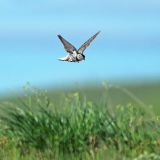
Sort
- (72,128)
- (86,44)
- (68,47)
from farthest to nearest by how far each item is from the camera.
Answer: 1. (72,128)
2. (68,47)
3. (86,44)

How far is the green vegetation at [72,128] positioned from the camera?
896 cm

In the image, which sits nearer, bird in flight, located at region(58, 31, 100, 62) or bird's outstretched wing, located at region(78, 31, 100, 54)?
bird's outstretched wing, located at region(78, 31, 100, 54)

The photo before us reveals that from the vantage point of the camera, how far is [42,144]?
9562mm

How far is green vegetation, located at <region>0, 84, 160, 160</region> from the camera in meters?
8.96

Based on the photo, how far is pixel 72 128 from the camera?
954 cm

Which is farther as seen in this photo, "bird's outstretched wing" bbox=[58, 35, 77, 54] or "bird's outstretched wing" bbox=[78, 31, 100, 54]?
"bird's outstretched wing" bbox=[58, 35, 77, 54]

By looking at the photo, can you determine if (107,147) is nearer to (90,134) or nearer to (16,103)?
(90,134)

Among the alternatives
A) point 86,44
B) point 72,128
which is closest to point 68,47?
point 86,44

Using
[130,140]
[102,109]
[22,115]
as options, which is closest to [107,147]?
[130,140]

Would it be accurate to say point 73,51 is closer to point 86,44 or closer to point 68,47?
point 68,47

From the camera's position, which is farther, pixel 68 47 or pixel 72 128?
pixel 72 128

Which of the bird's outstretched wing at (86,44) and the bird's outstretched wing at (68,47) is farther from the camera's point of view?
the bird's outstretched wing at (68,47)

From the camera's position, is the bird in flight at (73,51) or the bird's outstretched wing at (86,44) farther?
the bird in flight at (73,51)

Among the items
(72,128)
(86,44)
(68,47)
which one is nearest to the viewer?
(86,44)
